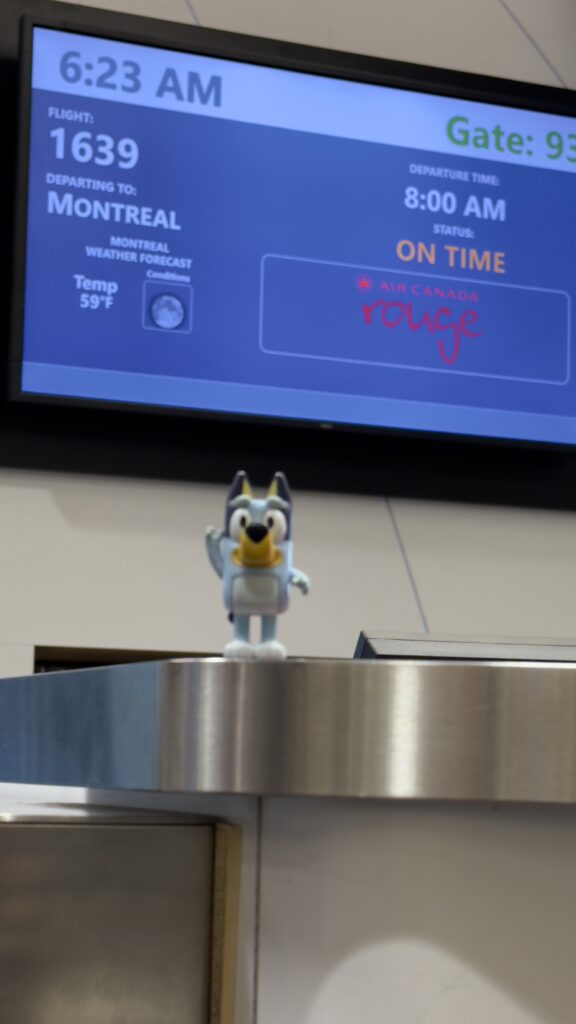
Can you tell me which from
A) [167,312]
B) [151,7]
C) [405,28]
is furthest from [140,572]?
[405,28]

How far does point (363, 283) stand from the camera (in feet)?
8.81

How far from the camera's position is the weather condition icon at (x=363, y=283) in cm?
268

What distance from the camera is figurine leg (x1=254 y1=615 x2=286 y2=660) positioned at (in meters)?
0.80

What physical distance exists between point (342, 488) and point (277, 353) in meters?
0.29

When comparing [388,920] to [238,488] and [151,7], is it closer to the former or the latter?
[238,488]

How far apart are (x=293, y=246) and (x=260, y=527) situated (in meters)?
1.88

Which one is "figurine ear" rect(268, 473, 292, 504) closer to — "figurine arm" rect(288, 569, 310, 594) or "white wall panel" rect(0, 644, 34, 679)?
"figurine arm" rect(288, 569, 310, 594)

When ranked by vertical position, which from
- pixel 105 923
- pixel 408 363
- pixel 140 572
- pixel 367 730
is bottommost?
pixel 105 923

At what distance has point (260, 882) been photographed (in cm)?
77

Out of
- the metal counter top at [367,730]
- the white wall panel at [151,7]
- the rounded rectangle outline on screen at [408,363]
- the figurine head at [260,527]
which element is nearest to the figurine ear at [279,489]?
the figurine head at [260,527]

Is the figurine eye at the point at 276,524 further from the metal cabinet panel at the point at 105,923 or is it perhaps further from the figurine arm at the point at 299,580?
the metal cabinet panel at the point at 105,923

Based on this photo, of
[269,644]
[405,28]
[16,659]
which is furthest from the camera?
[405,28]

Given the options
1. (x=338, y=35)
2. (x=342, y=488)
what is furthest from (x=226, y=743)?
(x=338, y=35)

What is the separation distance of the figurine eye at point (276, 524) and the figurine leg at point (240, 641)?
0.05 meters
